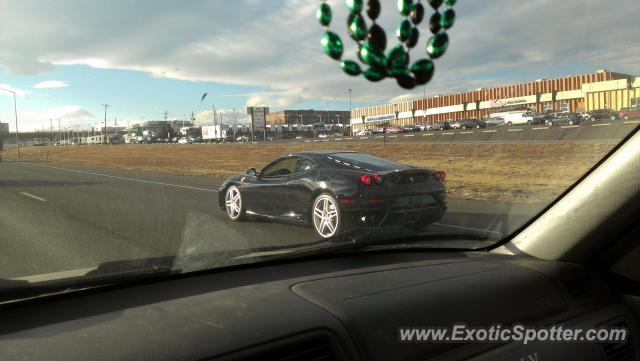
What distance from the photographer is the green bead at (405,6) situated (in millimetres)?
2468

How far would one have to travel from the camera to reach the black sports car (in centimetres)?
443

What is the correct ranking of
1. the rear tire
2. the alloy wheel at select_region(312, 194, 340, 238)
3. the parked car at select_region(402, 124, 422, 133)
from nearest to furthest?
the alloy wheel at select_region(312, 194, 340, 238)
the parked car at select_region(402, 124, 422, 133)
the rear tire

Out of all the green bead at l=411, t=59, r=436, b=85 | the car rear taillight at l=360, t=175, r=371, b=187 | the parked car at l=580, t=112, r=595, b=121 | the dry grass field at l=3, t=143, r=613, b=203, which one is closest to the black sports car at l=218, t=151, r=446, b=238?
the car rear taillight at l=360, t=175, r=371, b=187

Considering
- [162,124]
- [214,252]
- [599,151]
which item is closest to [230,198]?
[162,124]

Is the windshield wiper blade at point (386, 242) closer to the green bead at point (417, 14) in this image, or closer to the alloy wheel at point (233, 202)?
the green bead at point (417, 14)

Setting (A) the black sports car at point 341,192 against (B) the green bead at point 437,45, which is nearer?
(B) the green bead at point 437,45

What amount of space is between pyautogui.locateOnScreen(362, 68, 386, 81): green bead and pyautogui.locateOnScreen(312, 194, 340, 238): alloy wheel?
6.46 ft

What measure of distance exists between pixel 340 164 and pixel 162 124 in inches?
65.4

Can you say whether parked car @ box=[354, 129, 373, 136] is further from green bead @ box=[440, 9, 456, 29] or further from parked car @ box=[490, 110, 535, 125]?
green bead @ box=[440, 9, 456, 29]

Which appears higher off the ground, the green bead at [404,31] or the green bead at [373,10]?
the green bead at [373,10]

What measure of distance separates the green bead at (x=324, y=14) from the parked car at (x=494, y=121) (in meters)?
2.62

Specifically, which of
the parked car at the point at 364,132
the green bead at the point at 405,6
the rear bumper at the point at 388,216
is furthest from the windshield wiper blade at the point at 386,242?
the green bead at the point at 405,6

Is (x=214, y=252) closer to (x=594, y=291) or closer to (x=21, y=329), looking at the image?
(x=21, y=329)

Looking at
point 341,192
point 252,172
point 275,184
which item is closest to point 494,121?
point 341,192
